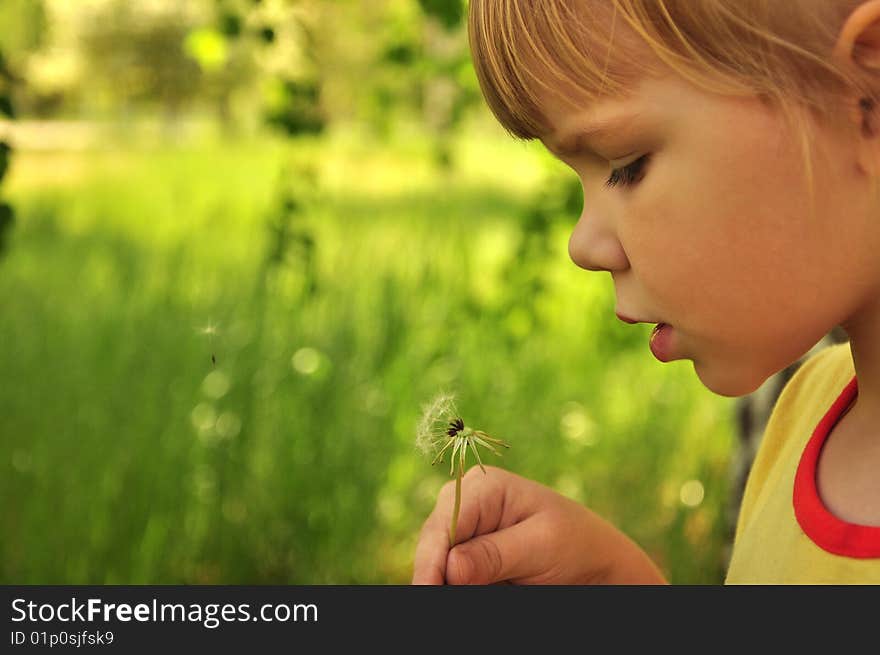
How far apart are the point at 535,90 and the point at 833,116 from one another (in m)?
0.26

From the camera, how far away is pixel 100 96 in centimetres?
644

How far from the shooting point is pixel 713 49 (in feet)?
2.98

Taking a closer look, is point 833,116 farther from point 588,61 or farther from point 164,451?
point 164,451

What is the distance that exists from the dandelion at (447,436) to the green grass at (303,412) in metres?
1.22

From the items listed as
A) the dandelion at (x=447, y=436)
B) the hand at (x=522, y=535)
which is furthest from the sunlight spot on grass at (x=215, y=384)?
the dandelion at (x=447, y=436)

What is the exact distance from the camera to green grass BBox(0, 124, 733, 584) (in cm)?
252

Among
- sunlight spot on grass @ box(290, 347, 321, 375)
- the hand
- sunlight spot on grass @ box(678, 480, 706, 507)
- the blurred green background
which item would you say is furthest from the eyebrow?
sunlight spot on grass @ box(678, 480, 706, 507)

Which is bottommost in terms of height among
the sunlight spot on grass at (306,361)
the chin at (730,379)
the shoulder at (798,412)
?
the sunlight spot on grass at (306,361)

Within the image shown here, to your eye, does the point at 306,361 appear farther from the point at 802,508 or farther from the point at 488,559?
the point at 802,508

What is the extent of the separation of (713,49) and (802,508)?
45 cm

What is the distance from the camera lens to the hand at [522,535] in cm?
111

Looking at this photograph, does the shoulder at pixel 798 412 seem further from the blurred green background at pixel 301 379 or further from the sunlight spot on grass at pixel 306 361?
the sunlight spot on grass at pixel 306 361

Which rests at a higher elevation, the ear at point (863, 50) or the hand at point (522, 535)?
the ear at point (863, 50)
